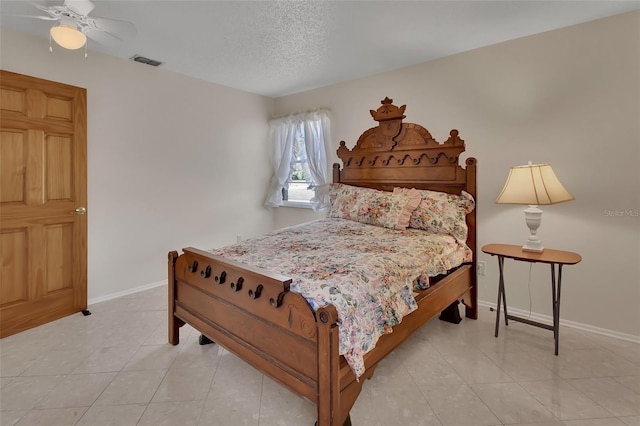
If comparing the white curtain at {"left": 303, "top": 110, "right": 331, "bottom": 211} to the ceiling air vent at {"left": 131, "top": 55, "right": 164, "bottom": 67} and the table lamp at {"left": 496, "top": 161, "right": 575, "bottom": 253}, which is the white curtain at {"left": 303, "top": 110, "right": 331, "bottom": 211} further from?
the table lamp at {"left": 496, "top": 161, "right": 575, "bottom": 253}

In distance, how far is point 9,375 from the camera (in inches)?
77.4

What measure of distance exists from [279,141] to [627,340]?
4205 mm

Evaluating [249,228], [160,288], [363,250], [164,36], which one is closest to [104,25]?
[164,36]

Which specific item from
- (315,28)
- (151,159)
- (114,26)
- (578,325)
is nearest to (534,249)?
(578,325)

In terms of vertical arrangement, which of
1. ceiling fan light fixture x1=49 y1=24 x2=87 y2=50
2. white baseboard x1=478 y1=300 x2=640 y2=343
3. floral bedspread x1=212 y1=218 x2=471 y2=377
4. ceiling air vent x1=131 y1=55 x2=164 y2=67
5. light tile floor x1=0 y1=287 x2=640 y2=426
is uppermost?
ceiling air vent x1=131 y1=55 x2=164 y2=67

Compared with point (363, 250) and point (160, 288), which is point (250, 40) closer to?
point (363, 250)

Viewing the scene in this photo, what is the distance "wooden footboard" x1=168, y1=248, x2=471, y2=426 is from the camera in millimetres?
1378

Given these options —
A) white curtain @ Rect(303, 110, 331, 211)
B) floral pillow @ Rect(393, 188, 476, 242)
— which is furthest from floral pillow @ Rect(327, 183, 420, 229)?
white curtain @ Rect(303, 110, 331, 211)

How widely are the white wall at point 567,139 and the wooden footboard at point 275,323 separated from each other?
113cm

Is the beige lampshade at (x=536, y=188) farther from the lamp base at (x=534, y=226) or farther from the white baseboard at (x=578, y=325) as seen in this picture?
the white baseboard at (x=578, y=325)

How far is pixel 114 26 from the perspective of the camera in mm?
2025

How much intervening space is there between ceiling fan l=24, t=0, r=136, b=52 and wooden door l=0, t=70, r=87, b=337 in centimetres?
87

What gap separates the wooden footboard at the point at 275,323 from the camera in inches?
54.2

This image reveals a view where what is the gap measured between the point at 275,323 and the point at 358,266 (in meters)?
0.54
